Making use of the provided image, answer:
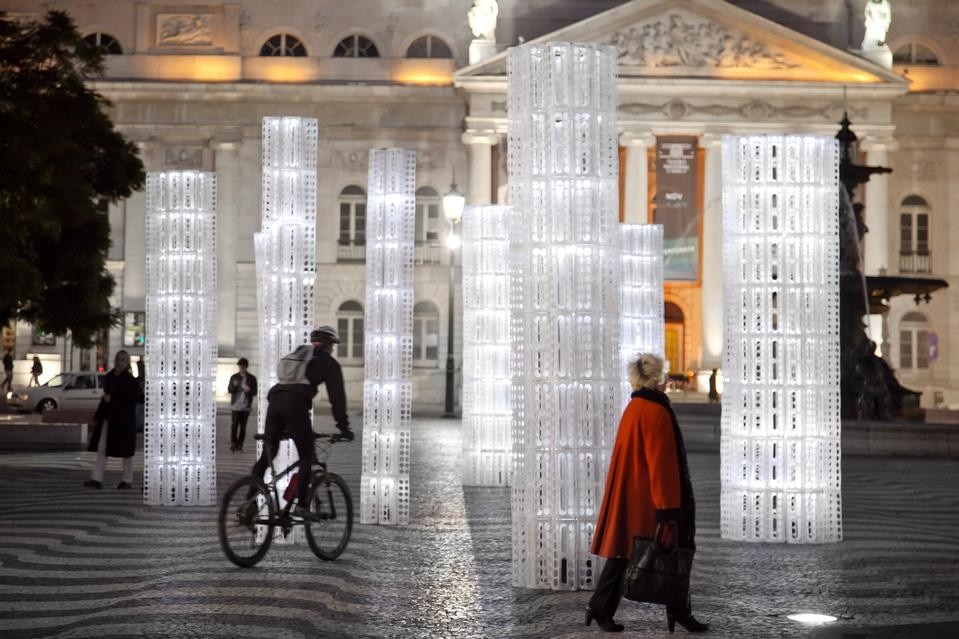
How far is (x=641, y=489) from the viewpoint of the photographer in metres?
7.86

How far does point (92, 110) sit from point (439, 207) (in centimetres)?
2636

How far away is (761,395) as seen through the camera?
1215cm

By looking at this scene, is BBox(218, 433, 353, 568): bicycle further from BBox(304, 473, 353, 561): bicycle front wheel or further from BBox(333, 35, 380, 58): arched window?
BBox(333, 35, 380, 58): arched window

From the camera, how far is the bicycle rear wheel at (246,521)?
1001 centimetres

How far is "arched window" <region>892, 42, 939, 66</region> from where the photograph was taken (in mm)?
49906

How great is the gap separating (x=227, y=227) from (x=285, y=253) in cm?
3686

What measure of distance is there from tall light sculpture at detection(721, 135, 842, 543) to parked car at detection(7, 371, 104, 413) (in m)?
26.1

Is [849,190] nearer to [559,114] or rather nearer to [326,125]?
[559,114]

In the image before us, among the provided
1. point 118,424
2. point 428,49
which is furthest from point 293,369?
point 428,49

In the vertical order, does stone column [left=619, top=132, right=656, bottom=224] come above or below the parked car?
above

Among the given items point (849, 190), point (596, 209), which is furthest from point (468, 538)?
point (849, 190)

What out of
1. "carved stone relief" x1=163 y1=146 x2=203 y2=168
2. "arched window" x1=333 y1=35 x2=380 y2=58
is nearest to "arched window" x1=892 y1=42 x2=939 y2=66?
"arched window" x1=333 y1=35 x2=380 y2=58

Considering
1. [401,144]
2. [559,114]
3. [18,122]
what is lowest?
[559,114]

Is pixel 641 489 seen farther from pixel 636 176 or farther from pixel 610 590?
pixel 636 176
